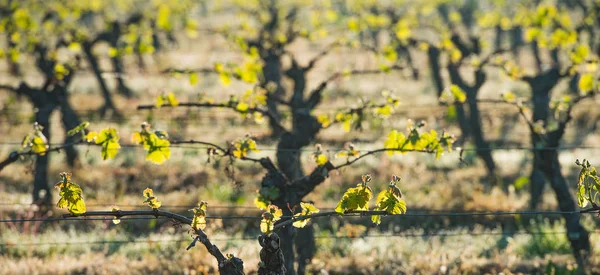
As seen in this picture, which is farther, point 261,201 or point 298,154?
point 298,154

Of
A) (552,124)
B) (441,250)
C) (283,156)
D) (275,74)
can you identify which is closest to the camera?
(283,156)

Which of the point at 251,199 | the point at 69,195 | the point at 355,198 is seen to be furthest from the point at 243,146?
the point at 251,199

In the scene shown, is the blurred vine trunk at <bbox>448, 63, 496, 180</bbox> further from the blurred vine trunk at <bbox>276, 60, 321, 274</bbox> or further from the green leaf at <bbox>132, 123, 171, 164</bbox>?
the green leaf at <bbox>132, 123, 171, 164</bbox>

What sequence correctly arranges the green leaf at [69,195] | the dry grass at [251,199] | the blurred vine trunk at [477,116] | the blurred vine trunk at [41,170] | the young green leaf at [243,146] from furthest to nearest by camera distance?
the blurred vine trunk at [477,116], the blurred vine trunk at [41,170], the dry grass at [251,199], the young green leaf at [243,146], the green leaf at [69,195]

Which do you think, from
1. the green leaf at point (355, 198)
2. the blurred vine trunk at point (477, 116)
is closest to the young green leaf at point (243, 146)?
the green leaf at point (355, 198)

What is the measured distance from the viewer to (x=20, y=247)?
27.0ft

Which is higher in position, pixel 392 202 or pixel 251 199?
pixel 251 199

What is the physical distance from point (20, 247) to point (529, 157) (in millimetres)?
11183

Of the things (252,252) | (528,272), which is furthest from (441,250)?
(252,252)

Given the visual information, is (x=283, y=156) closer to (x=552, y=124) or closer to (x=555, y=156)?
(x=555, y=156)

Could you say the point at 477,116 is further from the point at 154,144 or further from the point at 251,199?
the point at 154,144

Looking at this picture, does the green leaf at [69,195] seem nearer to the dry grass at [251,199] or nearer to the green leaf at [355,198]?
the dry grass at [251,199]

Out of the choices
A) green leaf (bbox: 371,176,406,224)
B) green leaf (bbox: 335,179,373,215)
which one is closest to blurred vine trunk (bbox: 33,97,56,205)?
green leaf (bbox: 335,179,373,215)

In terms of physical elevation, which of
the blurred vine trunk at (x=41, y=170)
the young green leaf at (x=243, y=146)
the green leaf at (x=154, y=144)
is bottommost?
the green leaf at (x=154, y=144)
